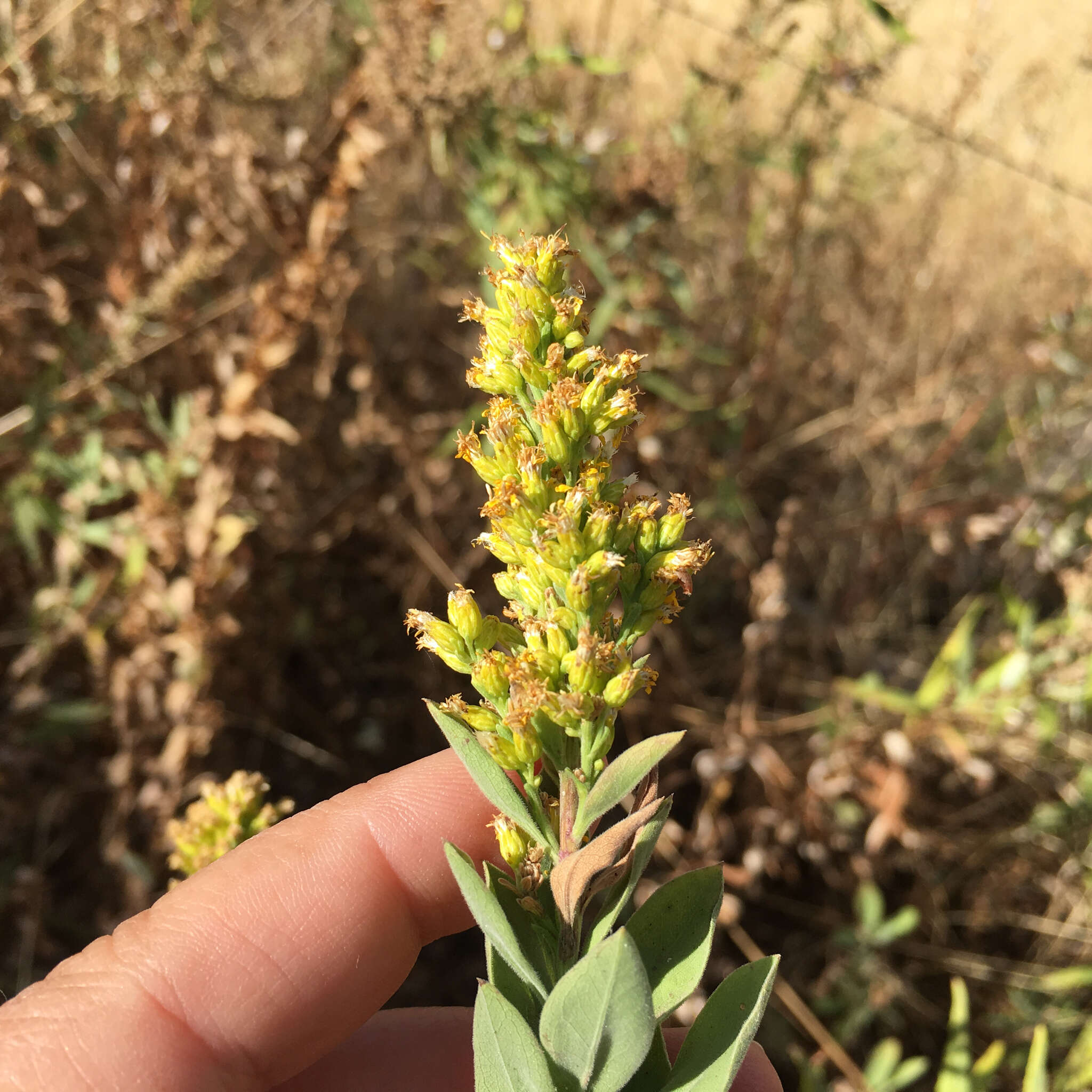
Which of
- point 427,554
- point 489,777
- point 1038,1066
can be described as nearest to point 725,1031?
point 489,777

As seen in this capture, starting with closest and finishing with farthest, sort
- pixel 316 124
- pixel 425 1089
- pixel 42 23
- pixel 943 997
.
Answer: pixel 425 1089 < pixel 42 23 < pixel 943 997 < pixel 316 124

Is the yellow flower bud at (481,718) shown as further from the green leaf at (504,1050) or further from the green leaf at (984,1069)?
the green leaf at (984,1069)

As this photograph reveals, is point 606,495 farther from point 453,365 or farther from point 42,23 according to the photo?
point 453,365

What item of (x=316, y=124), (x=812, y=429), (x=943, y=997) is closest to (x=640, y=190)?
(x=812, y=429)

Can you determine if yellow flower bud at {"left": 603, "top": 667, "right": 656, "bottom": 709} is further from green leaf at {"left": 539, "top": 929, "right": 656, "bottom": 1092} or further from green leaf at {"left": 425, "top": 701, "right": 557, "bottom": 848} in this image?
green leaf at {"left": 539, "top": 929, "right": 656, "bottom": 1092}

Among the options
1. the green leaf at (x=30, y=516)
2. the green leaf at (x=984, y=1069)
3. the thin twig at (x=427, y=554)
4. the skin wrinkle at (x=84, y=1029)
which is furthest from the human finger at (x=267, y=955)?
the green leaf at (x=30, y=516)

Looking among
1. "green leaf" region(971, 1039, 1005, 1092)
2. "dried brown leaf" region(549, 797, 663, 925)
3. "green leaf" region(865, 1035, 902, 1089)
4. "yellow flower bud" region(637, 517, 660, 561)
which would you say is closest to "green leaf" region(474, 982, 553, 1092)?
"dried brown leaf" region(549, 797, 663, 925)

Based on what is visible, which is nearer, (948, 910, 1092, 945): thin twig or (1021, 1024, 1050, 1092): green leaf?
(1021, 1024, 1050, 1092): green leaf
